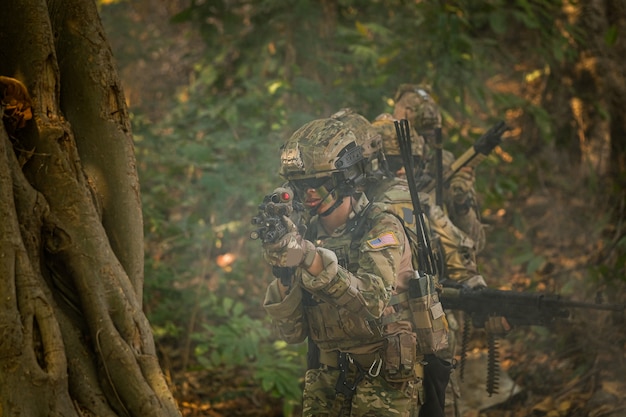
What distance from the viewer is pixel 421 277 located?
393 cm

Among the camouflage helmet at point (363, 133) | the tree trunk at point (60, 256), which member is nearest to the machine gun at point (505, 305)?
the camouflage helmet at point (363, 133)

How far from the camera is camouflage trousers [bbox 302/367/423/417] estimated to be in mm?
3820

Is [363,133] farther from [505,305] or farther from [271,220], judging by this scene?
[505,305]

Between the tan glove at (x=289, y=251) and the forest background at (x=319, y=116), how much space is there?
9.52 ft

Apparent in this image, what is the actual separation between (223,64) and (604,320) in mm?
5082

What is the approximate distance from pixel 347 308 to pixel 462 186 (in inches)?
97.9

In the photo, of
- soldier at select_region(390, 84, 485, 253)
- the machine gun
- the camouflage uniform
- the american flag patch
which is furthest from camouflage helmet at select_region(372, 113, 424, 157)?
the american flag patch

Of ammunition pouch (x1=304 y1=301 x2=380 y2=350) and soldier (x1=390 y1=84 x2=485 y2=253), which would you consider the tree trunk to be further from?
soldier (x1=390 y1=84 x2=485 y2=253)

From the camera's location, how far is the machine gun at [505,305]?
464 cm

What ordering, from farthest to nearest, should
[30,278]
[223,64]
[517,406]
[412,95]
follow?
[223,64], [517,406], [412,95], [30,278]

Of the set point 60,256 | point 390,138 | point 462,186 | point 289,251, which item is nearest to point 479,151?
point 462,186

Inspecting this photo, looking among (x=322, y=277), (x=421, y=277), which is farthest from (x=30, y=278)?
(x=421, y=277)

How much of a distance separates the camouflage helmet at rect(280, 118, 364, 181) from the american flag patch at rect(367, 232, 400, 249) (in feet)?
1.26

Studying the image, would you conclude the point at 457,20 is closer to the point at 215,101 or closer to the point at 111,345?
the point at 215,101
